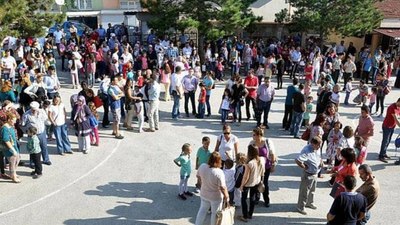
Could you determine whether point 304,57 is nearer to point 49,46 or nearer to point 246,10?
point 246,10

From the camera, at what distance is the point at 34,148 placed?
9688 mm

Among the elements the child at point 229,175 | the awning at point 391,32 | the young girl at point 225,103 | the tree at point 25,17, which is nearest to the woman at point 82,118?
the young girl at point 225,103

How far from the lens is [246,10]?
23.2 metres

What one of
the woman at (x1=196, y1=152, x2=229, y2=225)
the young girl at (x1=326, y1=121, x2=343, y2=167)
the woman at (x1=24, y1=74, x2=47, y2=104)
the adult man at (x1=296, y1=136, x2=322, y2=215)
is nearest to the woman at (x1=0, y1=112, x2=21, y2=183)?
the woman at (x1=24, y1=74, x2=47, y2=104)

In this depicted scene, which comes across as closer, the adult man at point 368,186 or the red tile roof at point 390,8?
the adult man at point 368,186

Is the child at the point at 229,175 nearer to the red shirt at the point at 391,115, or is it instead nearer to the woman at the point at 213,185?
the woman at the point at 213,185

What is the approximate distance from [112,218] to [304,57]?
595 inches

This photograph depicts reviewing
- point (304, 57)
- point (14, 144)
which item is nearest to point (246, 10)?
point (304, 57)

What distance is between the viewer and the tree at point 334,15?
72.8 ft

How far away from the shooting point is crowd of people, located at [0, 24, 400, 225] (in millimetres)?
7711

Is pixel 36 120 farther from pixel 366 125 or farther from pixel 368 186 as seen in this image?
pixel 366 125

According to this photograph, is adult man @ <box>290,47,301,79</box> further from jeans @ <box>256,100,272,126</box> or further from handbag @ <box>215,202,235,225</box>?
handbag @ <box>215,202,235,225</box>

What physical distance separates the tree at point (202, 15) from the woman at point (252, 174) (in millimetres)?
13717

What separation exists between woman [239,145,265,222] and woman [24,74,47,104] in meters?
7.67
